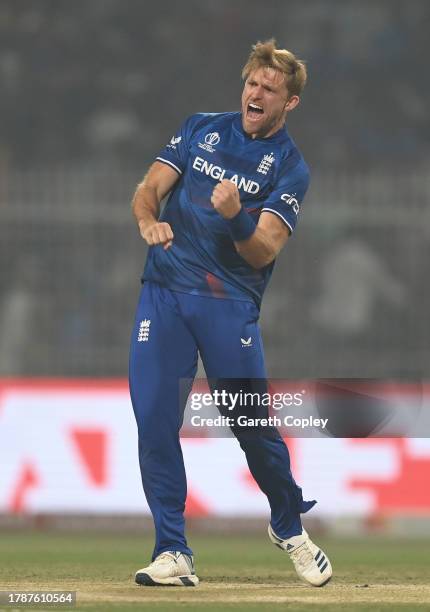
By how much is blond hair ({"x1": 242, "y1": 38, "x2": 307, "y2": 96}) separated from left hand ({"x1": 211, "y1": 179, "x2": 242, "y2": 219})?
2.12 ft

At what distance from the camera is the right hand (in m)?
5.24

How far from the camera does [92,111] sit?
15695 millimetres

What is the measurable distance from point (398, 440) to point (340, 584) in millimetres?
4266

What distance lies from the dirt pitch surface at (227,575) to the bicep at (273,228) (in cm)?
134

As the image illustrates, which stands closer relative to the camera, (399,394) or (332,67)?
(399,394)

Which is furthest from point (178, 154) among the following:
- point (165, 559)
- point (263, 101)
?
point (165, 559)

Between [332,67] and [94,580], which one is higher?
[332,67]

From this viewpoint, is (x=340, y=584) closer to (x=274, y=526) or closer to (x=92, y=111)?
(x=274, y=526)

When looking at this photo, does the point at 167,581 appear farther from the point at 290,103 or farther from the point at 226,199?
the point at 290,103

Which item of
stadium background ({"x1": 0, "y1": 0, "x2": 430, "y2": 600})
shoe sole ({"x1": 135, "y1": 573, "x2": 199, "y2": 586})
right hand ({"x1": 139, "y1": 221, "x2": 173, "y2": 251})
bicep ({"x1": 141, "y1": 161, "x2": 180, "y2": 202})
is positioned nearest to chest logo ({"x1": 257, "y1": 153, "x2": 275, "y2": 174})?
bicep ({"x1": 141, "y1": 161, "x2": 180, "y2": 202})

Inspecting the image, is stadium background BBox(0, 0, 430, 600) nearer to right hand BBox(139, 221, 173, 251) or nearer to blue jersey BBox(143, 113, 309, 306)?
blue jersey BBox(143, 113, 309, 306)

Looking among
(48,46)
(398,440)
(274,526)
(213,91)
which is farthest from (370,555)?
(48,46)

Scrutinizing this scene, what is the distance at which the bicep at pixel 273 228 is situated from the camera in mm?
5355

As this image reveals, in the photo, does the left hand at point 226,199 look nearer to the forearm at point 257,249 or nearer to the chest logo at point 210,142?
the forearm at point 257,249
